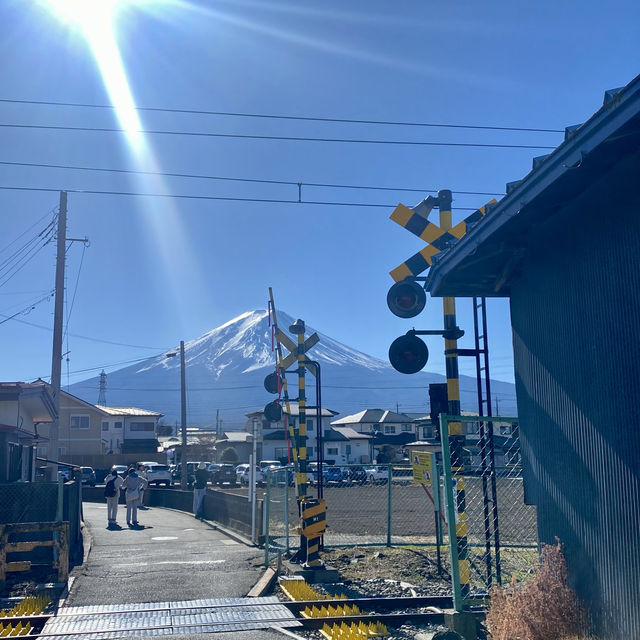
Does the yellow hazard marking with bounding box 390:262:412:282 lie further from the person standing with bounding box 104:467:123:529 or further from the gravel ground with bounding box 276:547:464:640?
the person standing with bounding box 104:467:123:529

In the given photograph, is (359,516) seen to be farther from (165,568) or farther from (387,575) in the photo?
(387,575)

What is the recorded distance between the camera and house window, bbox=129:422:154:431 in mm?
72688

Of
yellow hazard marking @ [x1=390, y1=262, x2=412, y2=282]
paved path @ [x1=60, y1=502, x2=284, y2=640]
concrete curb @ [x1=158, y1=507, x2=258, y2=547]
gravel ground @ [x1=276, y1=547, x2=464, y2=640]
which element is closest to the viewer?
yellow hazard marking @ [x1=390, y1=262, x2=412, y2=282]

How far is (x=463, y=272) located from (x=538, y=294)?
109 cm

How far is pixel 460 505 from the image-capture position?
757 centimetres

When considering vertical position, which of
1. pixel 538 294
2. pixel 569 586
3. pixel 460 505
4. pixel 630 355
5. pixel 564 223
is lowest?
pixel 569 586

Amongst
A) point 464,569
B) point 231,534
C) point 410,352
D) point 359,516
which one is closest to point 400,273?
point 410,352

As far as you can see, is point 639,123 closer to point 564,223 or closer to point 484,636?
point 564,223

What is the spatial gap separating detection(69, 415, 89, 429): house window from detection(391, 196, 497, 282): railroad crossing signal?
193 ft

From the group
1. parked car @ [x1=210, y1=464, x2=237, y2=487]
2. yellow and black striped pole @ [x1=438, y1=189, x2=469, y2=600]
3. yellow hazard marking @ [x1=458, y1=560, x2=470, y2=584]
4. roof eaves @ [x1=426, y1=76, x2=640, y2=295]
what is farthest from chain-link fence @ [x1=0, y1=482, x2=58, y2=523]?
parked car @ [x1=210, y1=464, x2=237, y2=487]

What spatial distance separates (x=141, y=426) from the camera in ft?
239

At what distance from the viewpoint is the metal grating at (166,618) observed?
23.9 feet

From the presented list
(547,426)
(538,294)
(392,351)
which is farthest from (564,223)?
(392,351)

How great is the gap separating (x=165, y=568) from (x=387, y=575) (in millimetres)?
3634
